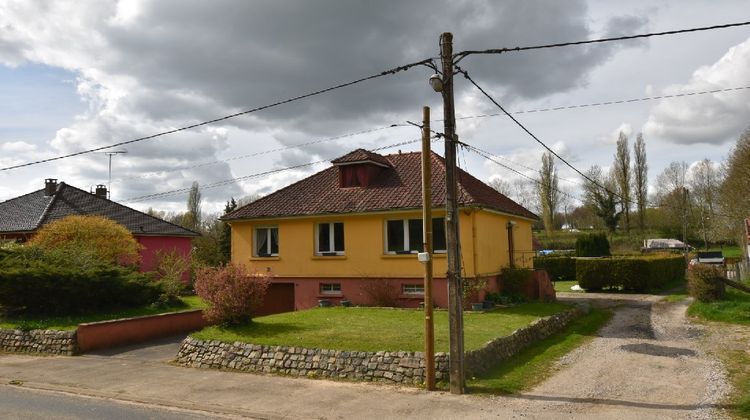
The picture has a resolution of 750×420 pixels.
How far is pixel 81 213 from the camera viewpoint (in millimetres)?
32062

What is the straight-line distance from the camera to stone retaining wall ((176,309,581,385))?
11.4 m

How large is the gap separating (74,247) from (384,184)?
41.2 ft

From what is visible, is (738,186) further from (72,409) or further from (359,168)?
(72,409)

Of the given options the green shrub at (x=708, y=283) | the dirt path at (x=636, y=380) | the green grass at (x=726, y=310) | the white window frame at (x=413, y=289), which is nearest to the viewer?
the dirt path at (x=636, y=380)

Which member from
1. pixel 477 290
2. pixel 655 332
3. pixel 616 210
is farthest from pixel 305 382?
pixel 616 210

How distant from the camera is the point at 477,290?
18984 mm

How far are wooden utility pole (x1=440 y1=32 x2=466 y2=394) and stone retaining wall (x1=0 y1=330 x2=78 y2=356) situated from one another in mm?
11594

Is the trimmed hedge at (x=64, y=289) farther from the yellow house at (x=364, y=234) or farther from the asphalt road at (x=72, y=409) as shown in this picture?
the asphalt road at (x=72, y=409)

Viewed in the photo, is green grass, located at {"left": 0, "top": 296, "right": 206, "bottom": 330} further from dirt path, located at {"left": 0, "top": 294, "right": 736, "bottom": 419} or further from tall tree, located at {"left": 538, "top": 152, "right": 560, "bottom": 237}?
tall tree, located at {"left": 538, "top": 152, "right": 560, "bottom": 237}

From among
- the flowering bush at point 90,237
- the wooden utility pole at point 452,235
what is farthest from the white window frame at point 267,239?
the wooden utility pole at point 452,235

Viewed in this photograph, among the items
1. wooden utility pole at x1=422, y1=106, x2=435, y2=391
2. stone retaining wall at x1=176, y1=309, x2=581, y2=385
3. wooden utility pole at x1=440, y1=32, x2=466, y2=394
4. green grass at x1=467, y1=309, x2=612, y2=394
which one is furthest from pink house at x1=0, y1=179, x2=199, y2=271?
wooden utility pole at x1=440, y1=32, x2=466, y2=394

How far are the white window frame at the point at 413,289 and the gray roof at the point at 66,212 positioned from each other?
19372 millimetres

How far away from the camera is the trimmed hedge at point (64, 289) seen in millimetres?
18000

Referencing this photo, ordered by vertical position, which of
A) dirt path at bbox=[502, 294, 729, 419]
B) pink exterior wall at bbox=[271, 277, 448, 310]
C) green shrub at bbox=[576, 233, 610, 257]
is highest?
green shrub at bbox=[576, 233, 610, 257]
